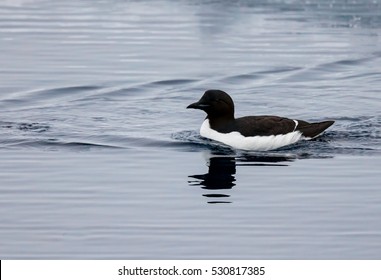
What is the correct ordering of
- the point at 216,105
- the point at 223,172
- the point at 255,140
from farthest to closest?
the point at 216,105, the point at 255,140, the point at 223,172

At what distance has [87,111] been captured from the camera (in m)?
17.8

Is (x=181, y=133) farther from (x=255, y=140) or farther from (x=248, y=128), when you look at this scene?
(x=255, y=140)

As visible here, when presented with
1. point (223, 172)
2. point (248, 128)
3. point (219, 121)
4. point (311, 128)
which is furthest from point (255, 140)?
point (223, 172)

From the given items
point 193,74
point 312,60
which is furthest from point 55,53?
point 312,60

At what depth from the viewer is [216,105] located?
1576 cm

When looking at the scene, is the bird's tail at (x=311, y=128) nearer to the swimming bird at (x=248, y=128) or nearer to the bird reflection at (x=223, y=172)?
the swimming bird at (x=248, y=128)

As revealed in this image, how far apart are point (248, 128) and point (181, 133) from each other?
117 cm

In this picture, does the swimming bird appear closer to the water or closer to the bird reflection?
the water

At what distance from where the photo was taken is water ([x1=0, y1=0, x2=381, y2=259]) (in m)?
11.3

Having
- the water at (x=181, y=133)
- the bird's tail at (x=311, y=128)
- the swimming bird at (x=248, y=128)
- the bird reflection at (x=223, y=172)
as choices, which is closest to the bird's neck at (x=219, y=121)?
the swimming bird at (x=248, y=128)

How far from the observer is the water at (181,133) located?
1129 cm

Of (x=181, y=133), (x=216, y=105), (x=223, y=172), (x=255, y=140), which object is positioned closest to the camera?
(x=223, y=172)

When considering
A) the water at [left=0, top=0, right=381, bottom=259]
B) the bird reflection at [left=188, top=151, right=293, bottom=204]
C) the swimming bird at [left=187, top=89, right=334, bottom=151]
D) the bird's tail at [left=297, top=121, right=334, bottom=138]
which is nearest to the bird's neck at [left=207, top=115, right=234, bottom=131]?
the swimming bird at [left=187, top=89, right=334, bottom=151]

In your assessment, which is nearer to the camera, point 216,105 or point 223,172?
point 223,172
